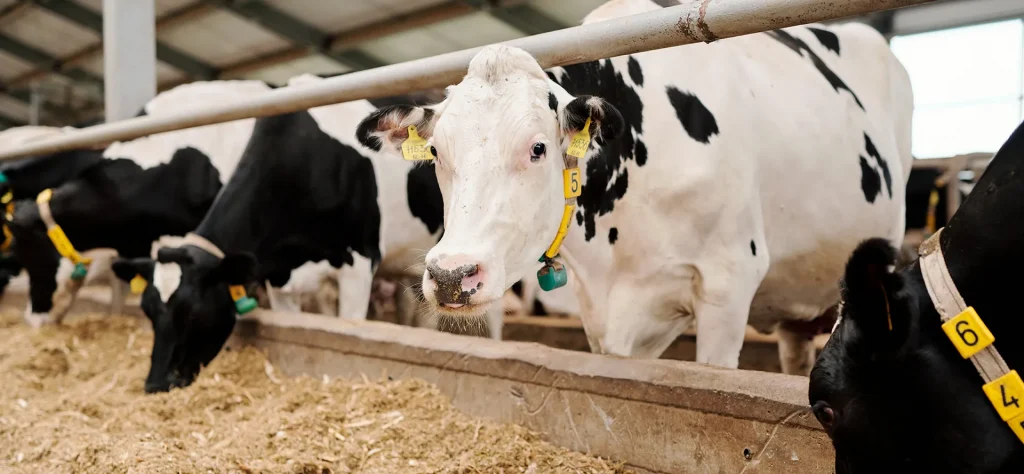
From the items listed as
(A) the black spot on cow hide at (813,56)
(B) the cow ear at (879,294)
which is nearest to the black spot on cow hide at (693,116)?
(A) the black spot on cow hide at (813,56)

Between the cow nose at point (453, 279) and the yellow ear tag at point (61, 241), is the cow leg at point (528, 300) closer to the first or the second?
the yellow ear tag at point (61, 241)

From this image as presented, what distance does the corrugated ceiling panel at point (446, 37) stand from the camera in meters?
11.1

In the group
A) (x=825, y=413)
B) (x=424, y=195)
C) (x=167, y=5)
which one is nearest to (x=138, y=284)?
(x=424, y=195)

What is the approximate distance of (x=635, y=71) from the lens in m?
3.04

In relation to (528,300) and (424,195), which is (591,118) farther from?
(528,300)

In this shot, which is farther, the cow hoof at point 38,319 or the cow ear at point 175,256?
the cow hoof at point 38,319

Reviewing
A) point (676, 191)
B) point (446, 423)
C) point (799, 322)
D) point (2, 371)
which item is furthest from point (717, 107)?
point (2, 371)

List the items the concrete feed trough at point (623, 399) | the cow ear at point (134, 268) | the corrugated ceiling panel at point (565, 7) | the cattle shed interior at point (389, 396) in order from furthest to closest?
the corrugated ceiling panel at point (565, 7), the cow ear at point (134, 268), the cattle shed interior at point (389, 396), the concrete feed trough at point (623, 399)

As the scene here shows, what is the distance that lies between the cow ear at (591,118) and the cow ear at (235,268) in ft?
6.75

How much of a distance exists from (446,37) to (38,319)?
6.88 meters

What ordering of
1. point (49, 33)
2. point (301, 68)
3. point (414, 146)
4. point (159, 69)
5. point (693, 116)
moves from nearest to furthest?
point (414, 146), point (693, 116), point (301, 68), point (49, 33), point (159, 69)

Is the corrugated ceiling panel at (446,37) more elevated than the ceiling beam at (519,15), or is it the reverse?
the ceiling beam at (519,15)

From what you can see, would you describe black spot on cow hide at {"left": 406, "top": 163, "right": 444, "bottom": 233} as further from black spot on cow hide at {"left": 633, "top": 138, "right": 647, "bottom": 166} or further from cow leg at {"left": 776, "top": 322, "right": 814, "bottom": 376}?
black spot on cow hide at {"left": 633, "top": 138, "right": 647, "bottom": 166}

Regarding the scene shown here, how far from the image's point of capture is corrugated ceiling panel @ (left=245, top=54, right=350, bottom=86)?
44.0 feet
